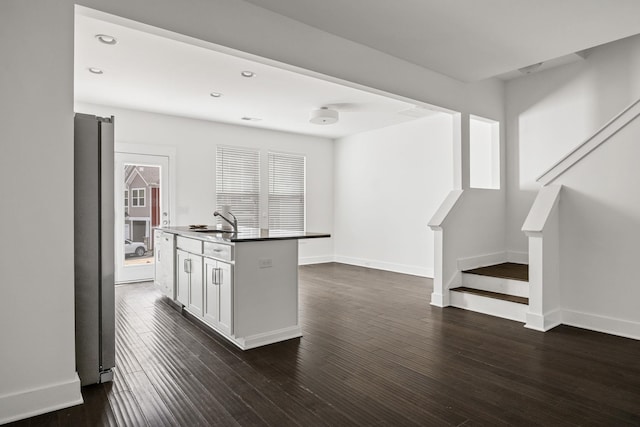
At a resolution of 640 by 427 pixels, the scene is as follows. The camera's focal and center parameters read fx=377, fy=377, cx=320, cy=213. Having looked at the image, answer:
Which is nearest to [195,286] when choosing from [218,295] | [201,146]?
[218,295]

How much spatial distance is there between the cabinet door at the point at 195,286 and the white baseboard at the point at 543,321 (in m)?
3.30

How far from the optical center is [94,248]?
2568 millimetres

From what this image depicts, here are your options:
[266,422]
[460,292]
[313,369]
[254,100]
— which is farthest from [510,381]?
[254,100]

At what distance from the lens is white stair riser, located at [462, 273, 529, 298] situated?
415cm

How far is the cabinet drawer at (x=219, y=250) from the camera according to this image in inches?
128

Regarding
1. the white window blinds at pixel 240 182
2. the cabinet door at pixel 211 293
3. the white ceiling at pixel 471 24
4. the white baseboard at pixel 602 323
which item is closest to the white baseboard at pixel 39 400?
the cabinet door at pixel 211 293

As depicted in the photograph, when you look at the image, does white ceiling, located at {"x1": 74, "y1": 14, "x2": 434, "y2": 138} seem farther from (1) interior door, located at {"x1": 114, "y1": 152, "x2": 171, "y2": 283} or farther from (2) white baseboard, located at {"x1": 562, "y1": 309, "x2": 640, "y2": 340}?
(2) white baseboard, located at {"x1": 562, "y1": 309, "x2": 640, "y2": 340}

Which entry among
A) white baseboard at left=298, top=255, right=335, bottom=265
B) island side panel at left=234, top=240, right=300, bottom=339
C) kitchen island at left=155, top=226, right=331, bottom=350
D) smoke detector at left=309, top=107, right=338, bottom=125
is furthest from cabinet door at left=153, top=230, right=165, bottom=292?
white baseboard at left=298, top=255, right=335, bottom=265

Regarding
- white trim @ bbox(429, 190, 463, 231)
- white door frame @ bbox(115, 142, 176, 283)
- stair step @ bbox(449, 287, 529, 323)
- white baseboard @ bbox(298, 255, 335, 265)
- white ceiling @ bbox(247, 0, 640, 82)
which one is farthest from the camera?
white baseboard @ bbox(298, 255, 335, 265)

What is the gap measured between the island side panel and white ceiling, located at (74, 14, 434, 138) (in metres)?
1.70

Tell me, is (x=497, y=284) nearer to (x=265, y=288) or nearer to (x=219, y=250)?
(x=265, y=288)

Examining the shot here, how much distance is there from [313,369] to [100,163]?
2.10 m

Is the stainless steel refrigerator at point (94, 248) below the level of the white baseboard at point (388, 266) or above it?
above

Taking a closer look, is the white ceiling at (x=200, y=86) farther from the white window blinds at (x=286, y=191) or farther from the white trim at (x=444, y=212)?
the white trim at (x=444, y=212)
